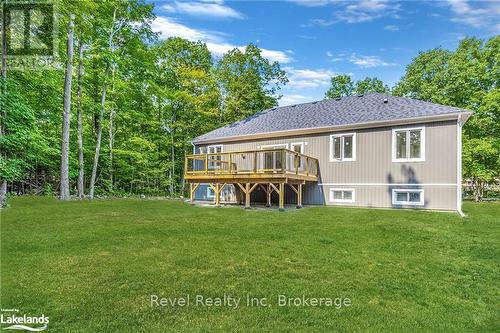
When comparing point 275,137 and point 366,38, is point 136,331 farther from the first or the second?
point 366,38

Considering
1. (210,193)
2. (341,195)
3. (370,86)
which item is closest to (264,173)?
(341,195)

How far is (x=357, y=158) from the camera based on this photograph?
544 inches

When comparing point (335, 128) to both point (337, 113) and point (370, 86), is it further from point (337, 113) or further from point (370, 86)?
point (370, 86)

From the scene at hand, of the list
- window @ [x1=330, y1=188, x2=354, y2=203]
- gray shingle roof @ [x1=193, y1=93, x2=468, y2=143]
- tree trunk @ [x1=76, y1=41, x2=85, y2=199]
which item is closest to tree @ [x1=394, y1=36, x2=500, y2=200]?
gray shingle roof @ [x1=193, y1=93, x2=468, y2=143]

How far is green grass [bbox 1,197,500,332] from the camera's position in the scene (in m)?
3.37

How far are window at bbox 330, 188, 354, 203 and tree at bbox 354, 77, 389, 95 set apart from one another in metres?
23.6

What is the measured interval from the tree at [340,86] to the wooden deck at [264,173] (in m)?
21.8

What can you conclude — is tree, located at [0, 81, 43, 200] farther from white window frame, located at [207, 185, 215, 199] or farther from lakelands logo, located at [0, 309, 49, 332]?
white window frame, located at [207, 185, 215, 199]

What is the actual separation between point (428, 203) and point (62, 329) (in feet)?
41.3

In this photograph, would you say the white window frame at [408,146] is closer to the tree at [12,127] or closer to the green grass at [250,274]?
the green grass at [250,274]

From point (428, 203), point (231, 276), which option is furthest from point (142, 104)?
point (231, 276)

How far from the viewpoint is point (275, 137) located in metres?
16.4

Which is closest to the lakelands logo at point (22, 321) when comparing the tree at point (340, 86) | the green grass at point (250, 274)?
the green grass at point (250, 274)

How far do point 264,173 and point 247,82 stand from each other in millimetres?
19635
